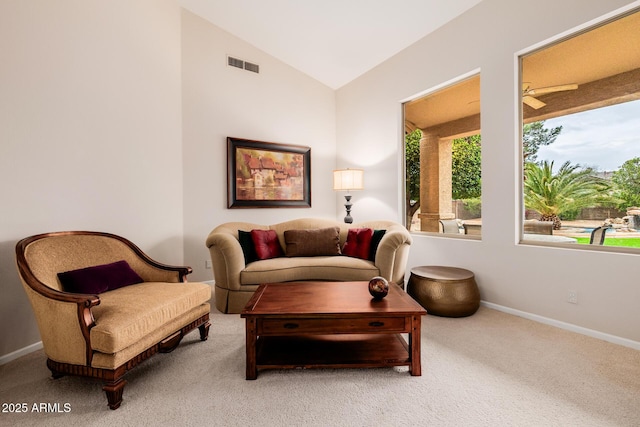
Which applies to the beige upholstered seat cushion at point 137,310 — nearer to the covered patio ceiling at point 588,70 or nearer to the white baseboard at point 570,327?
the white baseboard at point 570,327

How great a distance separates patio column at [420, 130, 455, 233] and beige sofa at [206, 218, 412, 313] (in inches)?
30.5

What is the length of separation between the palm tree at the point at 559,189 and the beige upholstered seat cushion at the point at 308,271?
1.67 metres

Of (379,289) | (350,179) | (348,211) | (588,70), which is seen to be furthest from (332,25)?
(379,289)

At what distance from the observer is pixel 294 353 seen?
80.7 inches

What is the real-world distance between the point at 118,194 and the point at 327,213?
3.10 metres

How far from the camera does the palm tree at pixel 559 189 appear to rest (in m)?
2.65

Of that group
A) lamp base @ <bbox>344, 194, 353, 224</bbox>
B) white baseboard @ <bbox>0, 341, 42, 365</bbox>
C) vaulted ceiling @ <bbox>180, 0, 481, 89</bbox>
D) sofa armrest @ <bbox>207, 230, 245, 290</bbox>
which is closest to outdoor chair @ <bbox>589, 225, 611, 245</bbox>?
vaulted ceiling @ <bbox>180, 0, 481, 89</bbox>

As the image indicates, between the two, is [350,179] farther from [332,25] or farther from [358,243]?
[332,25]

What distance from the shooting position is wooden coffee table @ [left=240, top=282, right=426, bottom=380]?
190 centimetres

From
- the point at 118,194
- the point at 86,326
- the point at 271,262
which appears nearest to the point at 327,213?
the point at 271,262

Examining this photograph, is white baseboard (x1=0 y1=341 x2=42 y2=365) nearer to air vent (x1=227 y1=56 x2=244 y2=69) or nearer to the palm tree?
air vent (x1=227 y1=56 x2=244 y2=69)

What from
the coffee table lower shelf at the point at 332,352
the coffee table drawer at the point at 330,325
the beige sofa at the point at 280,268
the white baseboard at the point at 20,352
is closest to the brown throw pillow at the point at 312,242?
the beige sofa at the point at 280,268

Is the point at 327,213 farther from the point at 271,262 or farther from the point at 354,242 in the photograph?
the point at 271,262

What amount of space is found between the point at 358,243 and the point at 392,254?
0.52m
